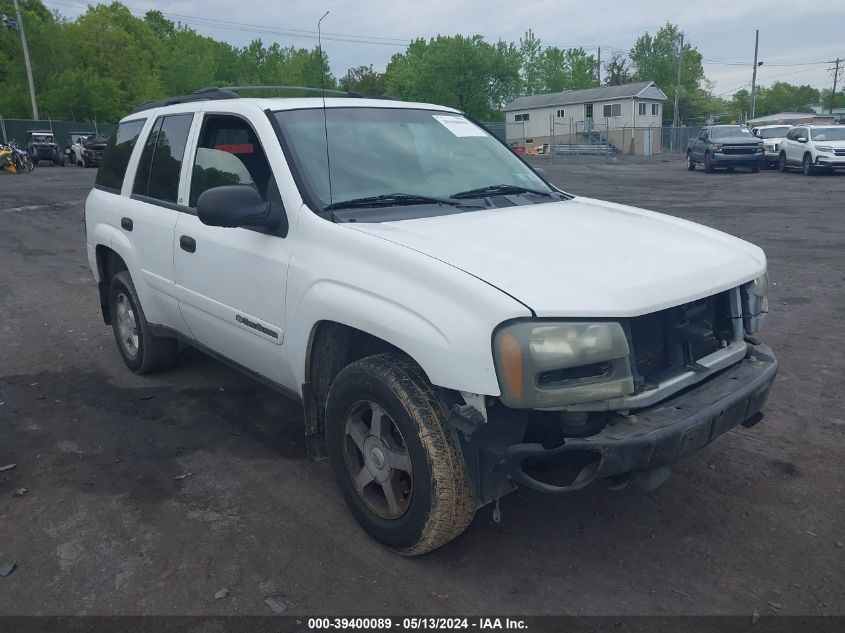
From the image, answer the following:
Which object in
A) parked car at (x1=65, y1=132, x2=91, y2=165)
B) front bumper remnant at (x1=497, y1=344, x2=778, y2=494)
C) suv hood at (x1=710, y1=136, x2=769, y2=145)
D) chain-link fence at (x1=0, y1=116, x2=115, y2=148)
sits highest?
chain-link fence at (x1=0, y1=116, x2=115, y2=148)

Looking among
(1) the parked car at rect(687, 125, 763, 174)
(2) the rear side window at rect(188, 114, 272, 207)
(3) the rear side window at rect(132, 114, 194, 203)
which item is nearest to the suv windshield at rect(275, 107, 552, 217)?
(2) the rear side window at rect(188, 114, 272, 207)

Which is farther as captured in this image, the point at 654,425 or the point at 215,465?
the point at 215,465

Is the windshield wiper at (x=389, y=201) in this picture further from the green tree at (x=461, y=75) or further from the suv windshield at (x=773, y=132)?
the green tree at (x=461, y=75)

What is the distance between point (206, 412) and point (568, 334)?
121 inches

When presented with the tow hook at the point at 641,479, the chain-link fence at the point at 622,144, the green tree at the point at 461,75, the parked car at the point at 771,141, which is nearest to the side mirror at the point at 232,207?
the tow hook at the point at 641,479

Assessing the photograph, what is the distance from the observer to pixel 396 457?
3.08 meters

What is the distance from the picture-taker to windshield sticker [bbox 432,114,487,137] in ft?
14.4

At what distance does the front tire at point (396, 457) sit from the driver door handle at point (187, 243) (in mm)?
1492

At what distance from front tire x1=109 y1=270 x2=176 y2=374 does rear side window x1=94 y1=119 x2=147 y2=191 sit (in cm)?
70

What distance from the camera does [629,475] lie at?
286 cm

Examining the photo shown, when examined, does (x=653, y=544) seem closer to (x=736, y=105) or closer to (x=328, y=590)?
(x=328, y=590)

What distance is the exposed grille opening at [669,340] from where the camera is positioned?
2.96m

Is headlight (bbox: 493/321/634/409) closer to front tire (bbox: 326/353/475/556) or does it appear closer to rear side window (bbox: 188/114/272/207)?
front tire (bbox: 326/353/475/556)

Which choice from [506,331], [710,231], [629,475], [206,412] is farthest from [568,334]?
[206,412]
